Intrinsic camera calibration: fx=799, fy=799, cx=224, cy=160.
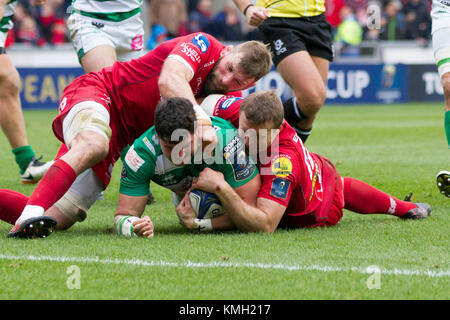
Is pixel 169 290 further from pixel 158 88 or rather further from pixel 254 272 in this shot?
pixel 158 88

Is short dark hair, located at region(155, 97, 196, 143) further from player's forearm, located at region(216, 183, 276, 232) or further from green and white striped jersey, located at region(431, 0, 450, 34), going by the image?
green and white striped jersey, located at region(431, 0, 450, 34)

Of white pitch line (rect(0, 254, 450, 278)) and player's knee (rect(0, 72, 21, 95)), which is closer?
white pitch line (rect(0, 254, 450, 278))

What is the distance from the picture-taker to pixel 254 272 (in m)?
3.41

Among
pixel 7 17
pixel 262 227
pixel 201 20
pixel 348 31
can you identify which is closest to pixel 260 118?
pixel 262 227

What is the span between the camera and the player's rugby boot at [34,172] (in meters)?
6.89

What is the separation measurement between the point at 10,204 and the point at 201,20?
17.1m

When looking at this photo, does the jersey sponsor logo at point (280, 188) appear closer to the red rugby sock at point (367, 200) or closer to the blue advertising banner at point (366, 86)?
the red rugby sock at point (367, 200)

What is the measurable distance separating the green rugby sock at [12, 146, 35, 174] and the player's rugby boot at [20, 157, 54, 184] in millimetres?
57

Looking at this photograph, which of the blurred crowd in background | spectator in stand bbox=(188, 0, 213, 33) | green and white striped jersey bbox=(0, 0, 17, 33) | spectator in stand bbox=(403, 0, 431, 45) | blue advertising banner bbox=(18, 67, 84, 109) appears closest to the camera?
green and white striped jersey bbox=(0, 0, 17, 33)

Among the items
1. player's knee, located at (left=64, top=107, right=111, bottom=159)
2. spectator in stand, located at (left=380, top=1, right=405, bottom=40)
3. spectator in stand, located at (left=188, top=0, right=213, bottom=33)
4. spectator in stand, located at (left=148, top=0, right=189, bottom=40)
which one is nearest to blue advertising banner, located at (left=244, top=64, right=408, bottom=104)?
spectator in stand, located at (left=380, top=1, right=405, bottom=40)

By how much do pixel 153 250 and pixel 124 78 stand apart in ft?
5.09

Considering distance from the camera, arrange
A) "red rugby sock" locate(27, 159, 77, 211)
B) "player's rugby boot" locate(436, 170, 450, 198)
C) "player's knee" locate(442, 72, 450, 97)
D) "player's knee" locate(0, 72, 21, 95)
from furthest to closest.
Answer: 1. "player's knee" locate(0, 72, 21, 95)
2. "player's knee" locate(442, 72, 450, 97)
3. "player's rugby boot" locate(436, 170, 450, 198)
4. "red rugby sock" locate(27, 159, 77, 211)

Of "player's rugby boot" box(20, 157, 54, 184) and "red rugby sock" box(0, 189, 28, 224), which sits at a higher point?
"red rugby sock" box(0, 189, 28, 224)

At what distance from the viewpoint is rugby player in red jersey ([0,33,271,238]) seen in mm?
4234
